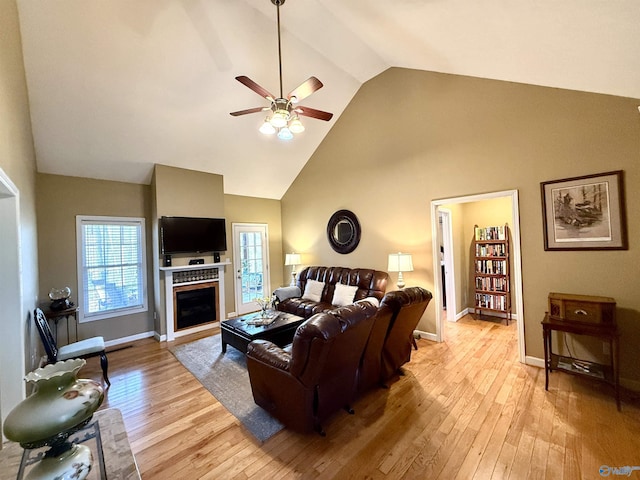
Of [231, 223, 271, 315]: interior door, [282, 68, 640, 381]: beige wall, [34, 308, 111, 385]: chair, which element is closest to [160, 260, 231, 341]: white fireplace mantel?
[231, 223, 271, 315]: interior door

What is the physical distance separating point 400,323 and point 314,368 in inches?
45.7

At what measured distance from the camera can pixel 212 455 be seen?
1.98 m

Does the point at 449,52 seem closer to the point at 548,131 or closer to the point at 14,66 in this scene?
the point at 548,131

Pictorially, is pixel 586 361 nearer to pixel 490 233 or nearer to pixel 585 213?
pixel 585 213

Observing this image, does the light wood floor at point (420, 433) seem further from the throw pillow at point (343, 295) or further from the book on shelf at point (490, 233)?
the book on shelf at point (490, 233)

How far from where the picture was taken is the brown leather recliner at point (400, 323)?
2516 millimetres

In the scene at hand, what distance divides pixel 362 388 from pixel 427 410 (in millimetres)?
611

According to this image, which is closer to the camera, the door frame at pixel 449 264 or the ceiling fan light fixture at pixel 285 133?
the ceiling fan light fixture at pixel 285 133

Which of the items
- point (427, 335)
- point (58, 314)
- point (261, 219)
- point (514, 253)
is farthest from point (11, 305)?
point (514, 253)

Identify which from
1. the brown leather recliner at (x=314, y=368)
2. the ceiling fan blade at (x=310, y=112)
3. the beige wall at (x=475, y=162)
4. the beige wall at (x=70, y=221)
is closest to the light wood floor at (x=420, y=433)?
the brown leather recliner at (x=314, y=368)

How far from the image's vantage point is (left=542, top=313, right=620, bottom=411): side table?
7.68ft

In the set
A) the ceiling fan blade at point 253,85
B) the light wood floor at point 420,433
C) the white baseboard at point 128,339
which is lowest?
the light wood floor at point 420,433

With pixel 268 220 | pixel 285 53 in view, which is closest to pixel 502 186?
pixel 285 53

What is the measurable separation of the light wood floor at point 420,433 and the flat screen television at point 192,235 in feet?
7.05
